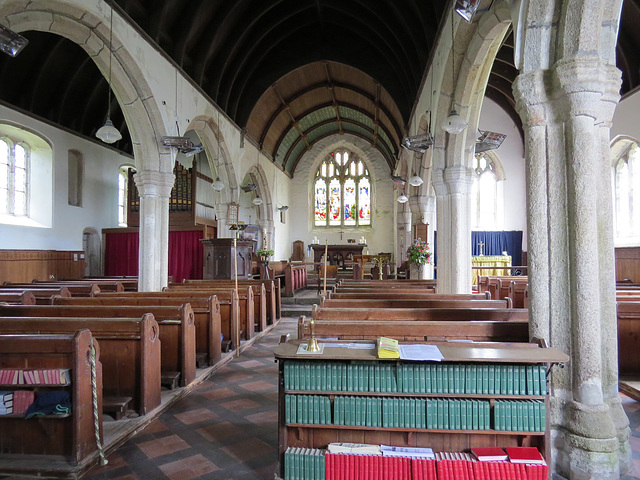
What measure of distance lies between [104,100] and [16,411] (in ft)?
36.4

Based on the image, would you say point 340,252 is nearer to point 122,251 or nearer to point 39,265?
point 122,251

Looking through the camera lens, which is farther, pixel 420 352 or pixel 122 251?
pixel 122 251

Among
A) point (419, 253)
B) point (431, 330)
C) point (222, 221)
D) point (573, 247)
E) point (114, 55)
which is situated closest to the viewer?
point (573, 247)

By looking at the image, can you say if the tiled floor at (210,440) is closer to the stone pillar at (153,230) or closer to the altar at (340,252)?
the stone pillar at (153,230)

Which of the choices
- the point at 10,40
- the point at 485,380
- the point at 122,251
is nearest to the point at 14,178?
the point at 122,251

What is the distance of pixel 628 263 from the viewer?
9.83 meters

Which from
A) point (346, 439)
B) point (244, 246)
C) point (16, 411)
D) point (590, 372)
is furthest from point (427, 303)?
point (244, 246)

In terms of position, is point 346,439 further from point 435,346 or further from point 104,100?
point 104,100

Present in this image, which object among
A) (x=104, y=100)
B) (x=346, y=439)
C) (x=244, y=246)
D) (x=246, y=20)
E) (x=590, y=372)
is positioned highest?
(x=246, y=20)

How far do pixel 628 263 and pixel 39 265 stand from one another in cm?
1339

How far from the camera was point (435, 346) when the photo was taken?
8.23ft

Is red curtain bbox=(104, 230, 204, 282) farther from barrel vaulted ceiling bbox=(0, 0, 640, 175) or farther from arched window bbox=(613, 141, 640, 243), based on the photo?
arched window bbox=(613, 141, 640, 243)

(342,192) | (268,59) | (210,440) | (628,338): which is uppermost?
(268,59)

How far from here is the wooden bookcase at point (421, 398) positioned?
7.64 feet
